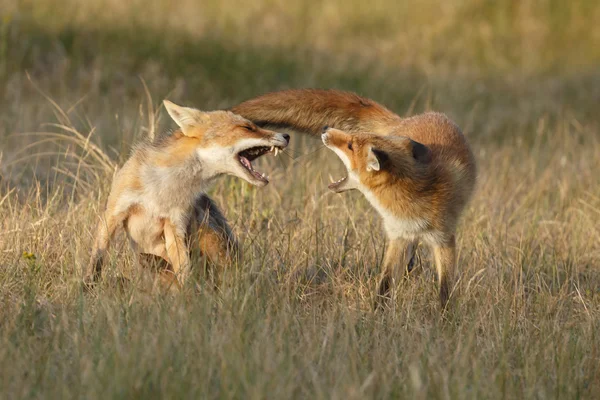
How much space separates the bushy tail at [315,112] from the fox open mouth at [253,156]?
443mm

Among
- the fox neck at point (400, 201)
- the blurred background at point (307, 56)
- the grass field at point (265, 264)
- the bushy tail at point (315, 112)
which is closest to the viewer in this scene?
the grass field at point (265, 264)

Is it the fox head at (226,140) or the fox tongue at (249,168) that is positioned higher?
the fox head at (226,140)

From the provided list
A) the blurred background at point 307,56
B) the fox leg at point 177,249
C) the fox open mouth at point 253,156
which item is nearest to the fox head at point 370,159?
the fox open mouth at point 253,156

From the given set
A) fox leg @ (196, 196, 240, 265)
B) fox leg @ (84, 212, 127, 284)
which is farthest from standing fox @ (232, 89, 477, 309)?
fox leg @ (84, 212, 127, 284)

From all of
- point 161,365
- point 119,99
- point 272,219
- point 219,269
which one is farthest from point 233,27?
point 161,365

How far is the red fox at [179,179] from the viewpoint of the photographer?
561 cm

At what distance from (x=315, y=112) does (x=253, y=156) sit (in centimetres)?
89

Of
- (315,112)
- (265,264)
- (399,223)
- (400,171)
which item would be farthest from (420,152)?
(265,264)

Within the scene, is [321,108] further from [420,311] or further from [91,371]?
[91,371]

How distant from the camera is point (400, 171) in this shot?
18.9 ft

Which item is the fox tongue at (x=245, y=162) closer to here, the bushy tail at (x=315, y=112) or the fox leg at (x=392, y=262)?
the bushy tail at (x=315, y=112)

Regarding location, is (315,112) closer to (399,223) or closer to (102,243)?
(399,223)

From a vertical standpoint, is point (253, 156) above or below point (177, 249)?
above

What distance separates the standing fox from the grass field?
27 cm
